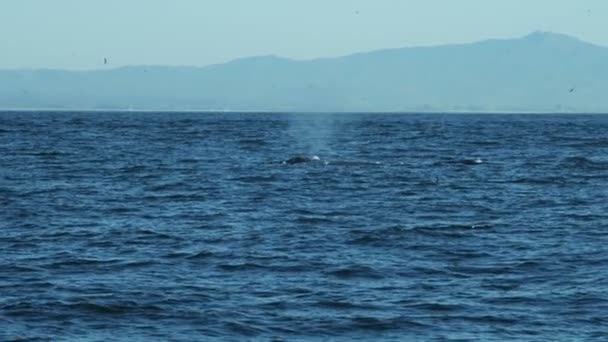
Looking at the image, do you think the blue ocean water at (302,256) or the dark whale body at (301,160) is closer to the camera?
the blue ocean water at (302,256)

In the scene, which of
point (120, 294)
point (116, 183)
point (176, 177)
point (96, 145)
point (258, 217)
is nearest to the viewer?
point (120, 294)

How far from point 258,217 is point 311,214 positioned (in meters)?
1.67

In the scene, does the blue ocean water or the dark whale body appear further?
the dark whale body

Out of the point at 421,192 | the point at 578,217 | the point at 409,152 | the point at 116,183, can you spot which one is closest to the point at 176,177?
the point at 116,183

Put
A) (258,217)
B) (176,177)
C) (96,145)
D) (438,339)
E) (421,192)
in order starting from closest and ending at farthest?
(438,339), (258,217), (421,192), (176,177), (96,145)

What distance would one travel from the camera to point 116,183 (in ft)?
172

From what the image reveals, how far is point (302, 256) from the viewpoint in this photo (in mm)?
30719

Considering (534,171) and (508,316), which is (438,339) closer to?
(508,316)

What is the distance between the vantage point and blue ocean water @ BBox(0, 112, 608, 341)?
77.5 feet

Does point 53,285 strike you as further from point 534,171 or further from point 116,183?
point 534,171

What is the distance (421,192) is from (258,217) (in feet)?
36.3

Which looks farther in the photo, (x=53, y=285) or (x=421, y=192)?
(x=421, y=192)

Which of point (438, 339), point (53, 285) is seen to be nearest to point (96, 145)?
point (53, 285)

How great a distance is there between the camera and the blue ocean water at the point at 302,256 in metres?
23.6
